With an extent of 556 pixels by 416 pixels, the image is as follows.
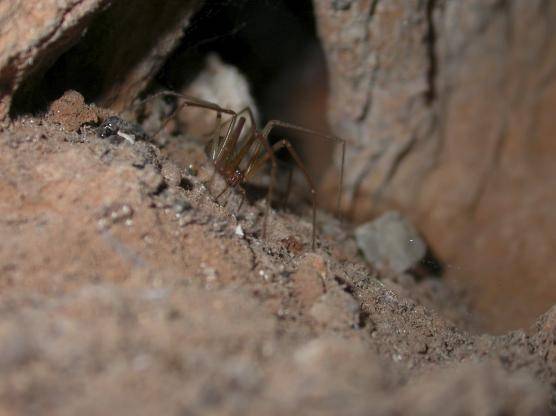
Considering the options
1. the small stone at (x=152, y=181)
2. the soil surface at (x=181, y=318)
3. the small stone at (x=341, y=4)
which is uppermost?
the small stone at (x=341, y=4)

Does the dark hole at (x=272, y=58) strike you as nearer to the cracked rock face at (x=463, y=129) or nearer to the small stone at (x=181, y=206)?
the cracked rock face at (x=463, y=129)

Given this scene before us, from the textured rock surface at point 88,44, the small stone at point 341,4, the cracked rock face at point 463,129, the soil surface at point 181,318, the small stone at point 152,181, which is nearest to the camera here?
the soil surface at point 181,318

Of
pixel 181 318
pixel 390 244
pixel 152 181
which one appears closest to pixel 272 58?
pixel 390 244

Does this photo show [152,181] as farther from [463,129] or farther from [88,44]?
[463,129]

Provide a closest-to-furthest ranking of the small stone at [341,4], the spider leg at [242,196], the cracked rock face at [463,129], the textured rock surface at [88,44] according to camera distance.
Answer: the textured rock surface at [88,44] < the spider leg at [242,196] < the small stone at [341,4] < the cracked rock face at [463,129]

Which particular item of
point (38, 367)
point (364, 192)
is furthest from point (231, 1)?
point (38, 367)

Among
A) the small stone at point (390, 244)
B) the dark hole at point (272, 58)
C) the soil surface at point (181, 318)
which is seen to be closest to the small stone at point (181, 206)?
the soil surface at point (181, 318)
